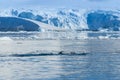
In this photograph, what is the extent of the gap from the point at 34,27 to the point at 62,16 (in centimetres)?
5413

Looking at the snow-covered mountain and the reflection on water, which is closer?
the reflection on water

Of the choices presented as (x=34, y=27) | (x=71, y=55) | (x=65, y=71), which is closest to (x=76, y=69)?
(x=65, y=71)

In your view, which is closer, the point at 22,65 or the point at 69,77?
the point at 69,77

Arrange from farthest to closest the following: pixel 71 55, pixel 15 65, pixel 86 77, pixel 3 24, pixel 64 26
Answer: pixel 64 26, pixel 3 24, pixel 71 55, pixel 15 65, pixel 86 77

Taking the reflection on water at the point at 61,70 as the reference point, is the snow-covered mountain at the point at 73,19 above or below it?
below

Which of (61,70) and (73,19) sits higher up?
(61,70)

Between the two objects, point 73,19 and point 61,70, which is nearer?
point 61,70

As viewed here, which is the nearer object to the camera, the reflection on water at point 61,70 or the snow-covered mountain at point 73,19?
the reflection on water at point 61,70

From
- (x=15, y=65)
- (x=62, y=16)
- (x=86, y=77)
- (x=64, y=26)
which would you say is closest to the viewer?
(x=86, y=77)

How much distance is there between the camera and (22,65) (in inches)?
914

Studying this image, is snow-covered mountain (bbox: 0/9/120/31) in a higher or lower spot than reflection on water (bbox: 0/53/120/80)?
lower

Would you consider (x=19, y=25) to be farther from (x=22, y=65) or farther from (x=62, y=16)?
(x=22, y=65)

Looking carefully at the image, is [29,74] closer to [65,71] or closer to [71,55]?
[65,71]

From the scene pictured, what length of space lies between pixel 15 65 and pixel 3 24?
127643mm
